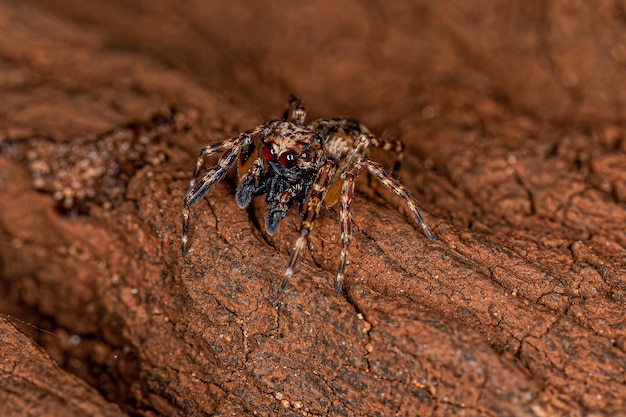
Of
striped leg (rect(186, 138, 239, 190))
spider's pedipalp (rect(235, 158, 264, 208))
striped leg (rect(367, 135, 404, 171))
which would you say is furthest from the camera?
striped leg (rect(367, 135, 404, 171))

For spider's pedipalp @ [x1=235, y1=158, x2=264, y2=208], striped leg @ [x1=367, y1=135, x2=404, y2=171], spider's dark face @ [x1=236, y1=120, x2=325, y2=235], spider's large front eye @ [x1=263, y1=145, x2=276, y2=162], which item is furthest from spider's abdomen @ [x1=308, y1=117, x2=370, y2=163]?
spider's pedipalp @ [x1=235, y1=158, x2=264, y2=208]

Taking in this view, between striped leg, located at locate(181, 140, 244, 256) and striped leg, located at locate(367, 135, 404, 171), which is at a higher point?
striped leg, located at locate(367, 135, 404, 171)

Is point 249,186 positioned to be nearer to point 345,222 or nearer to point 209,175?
point 209,175

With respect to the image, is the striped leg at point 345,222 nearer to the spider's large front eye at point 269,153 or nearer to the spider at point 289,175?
the spider at point 289,175

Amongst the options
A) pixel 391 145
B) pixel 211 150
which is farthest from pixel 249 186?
pixel 391 145

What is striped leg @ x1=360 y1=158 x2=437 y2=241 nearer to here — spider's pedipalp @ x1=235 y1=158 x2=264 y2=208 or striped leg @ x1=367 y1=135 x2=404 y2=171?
striped leg @ x1=367 y1=135 x2=404 y2=171

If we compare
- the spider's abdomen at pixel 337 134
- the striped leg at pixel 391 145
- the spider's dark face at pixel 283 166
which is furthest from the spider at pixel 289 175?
the spider's abdomen at pixel 337 134
